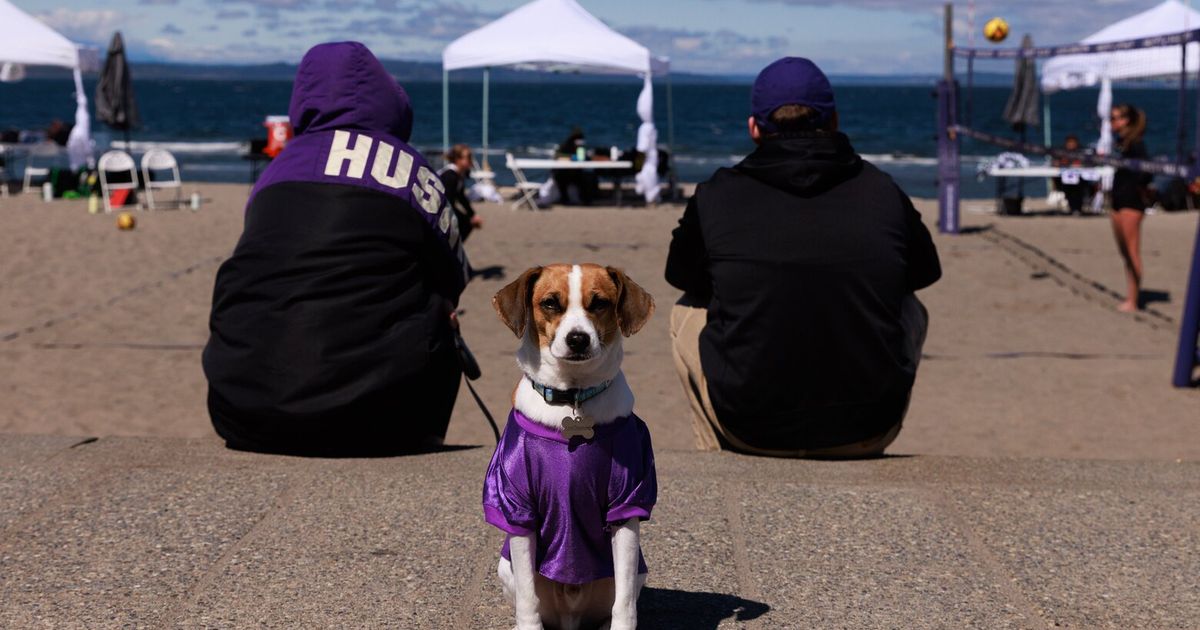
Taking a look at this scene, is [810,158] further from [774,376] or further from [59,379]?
[59,379]

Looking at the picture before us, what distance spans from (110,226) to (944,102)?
34.8 ft

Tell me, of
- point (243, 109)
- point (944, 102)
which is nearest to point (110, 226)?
point (944, 102)

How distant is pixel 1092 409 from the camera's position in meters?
7.45

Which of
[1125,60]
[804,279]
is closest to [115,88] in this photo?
[1125,60]

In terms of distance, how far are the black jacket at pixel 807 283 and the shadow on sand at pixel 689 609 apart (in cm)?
117

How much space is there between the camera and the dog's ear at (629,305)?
8.73 ft

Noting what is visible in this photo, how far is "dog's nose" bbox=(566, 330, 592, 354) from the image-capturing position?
2.53 meters

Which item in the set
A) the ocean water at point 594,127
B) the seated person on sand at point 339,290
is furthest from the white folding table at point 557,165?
the seated person on sand at point 339,290

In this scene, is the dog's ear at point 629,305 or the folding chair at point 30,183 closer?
the dog's ear at point 629,305

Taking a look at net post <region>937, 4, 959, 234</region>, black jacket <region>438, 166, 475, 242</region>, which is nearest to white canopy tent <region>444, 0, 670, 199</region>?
net post <region>937, 4, 959, 234</region>

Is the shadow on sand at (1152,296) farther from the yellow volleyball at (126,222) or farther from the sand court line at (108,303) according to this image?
the yellow volleyball at (126,222)

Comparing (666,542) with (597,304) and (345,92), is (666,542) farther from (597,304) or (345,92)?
(345,92)

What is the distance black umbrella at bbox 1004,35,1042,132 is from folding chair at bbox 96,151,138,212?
46.5 feet

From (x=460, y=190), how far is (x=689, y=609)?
844 cm
